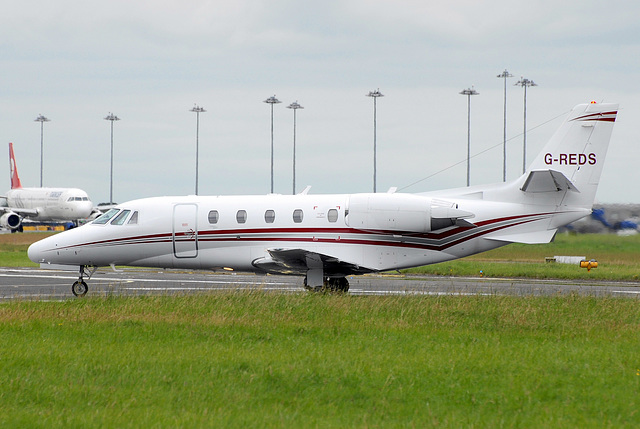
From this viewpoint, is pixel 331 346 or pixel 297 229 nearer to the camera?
pixel 331 346

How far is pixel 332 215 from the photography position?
2064cm

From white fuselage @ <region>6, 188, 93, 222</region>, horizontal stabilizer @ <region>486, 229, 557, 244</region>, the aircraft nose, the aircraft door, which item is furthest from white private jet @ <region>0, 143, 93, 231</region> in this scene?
horizontal stabilizer @ <region>486, 229, 557, 244</region>

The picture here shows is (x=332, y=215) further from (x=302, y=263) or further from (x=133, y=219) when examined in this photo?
(x=133, y=219)

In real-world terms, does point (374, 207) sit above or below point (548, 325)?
above

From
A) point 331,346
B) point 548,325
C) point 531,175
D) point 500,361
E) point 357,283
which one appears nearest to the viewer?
point 500,361

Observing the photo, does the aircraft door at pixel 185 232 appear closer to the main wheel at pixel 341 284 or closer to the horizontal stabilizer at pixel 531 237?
the main wheel at pixel 341 284

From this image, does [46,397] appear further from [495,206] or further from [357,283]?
[357,283]

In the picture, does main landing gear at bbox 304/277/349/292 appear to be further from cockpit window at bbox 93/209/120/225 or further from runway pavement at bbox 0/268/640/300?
cockpit window at bbox 93/209/120/225

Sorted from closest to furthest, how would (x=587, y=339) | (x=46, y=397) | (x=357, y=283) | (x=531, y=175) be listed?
(x=46, y=397)
(x=587, y=339)
(x=531, y=175)
(x=357, y=283)

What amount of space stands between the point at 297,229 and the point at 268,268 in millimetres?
1334

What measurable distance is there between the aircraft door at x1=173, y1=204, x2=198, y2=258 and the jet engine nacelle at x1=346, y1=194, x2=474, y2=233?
426cm

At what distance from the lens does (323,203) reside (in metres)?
20.8

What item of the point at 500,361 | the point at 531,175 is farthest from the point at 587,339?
the point at 531,175

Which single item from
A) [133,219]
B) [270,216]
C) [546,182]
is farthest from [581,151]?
[133,219]
